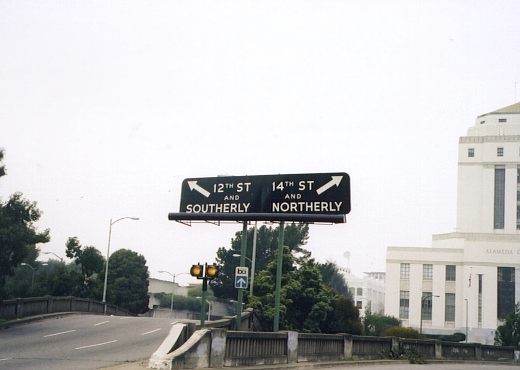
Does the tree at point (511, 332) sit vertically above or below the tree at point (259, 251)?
below

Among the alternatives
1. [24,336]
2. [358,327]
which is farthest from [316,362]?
[358,327]

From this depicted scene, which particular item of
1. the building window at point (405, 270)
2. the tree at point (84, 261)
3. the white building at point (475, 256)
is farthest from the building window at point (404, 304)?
the tree at point (84, 261)

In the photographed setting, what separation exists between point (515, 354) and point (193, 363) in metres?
32.1

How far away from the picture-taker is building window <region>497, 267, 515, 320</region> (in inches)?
4247

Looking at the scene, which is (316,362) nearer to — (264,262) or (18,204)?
(18,204)

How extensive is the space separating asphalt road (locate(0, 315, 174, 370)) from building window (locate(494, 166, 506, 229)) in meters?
98.5

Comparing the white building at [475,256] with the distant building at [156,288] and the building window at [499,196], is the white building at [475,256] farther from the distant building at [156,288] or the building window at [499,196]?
the distant building at [156,288]

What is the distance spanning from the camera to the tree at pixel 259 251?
89.1 metres

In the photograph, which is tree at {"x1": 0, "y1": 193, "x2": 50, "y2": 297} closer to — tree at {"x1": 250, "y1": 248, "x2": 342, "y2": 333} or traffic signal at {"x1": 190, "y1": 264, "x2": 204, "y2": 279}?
traffic signal at {"x1": 190, "y1": 264, "x2": 204, "y2": 279}

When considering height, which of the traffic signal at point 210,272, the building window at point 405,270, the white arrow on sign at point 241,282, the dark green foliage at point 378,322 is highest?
the building window at point 405,270

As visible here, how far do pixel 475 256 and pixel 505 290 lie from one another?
23.7 ft

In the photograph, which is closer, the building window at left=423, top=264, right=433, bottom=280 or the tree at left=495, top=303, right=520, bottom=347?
the tree at left=495, top=303, right=520, bottom=347

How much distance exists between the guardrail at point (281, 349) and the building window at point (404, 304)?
278 ft

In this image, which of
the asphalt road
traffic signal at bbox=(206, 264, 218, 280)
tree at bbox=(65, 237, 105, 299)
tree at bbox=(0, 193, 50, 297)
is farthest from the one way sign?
tree at bbox=(65, 237, 105, 299)
